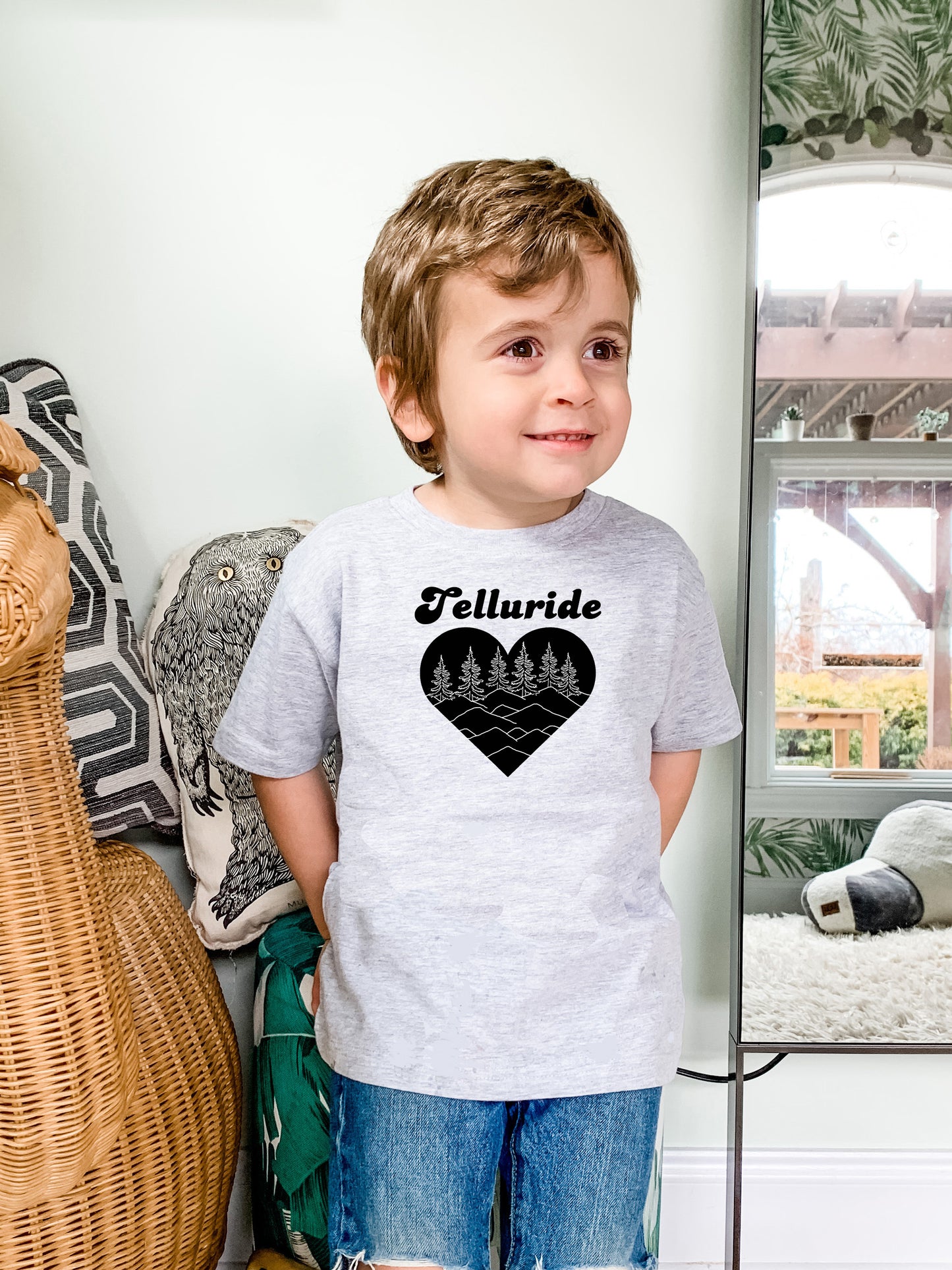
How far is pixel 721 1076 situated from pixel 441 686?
2.77 feet

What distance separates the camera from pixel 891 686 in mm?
1225

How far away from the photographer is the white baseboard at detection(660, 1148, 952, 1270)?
140 cm

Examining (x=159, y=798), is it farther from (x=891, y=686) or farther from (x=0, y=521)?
(x=891, y=686)

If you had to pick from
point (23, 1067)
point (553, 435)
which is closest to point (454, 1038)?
point (23, 1067)

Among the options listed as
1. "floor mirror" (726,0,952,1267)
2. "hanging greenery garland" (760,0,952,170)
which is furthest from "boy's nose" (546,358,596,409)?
"hanging greenery garland" (760,0,952,170)

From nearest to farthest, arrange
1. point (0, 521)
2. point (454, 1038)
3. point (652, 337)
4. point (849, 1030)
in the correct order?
1. point (0, 521)
2. point (454, 1038)
3. point (849, 1030)
4. point (652, 337)

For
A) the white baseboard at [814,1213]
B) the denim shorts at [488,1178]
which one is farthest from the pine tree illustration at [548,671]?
the white baseboard at [814,1213]

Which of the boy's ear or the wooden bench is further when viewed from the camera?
the wooden bench

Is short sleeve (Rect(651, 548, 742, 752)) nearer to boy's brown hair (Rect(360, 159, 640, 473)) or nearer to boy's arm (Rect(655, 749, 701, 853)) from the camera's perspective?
boy's arm (Rect(655, 749, 701, 853))

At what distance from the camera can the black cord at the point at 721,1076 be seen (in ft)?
4.39

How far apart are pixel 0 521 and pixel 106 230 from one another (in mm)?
780

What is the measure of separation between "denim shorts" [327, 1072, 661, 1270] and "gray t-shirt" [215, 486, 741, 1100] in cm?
3

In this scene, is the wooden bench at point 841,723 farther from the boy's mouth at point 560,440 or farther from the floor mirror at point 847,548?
the boy's mouth at point 560,440

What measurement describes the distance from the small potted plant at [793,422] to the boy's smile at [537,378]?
0.44m
